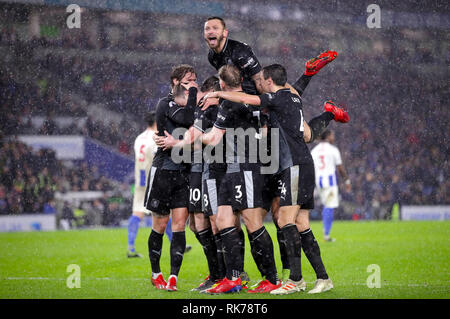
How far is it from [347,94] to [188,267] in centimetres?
2075

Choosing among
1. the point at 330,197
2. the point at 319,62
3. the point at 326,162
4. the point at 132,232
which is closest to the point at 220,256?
the point at 319,62

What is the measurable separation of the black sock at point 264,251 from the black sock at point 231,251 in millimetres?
177

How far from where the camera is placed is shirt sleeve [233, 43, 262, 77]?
20.9 feet

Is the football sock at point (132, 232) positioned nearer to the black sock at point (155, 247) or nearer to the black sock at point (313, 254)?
the black sock at point (155, 247)

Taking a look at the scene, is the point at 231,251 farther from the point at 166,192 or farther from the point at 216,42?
the point at 216,42

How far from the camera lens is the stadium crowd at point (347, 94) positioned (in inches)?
947

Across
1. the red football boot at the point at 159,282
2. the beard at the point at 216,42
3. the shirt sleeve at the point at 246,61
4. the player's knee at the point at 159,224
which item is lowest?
the red football boot at the point at 159,282

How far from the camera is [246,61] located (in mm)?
6367

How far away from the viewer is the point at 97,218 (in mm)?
19969

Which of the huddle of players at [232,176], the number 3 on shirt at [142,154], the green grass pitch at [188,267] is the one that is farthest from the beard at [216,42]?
the number 3 on shirt at [142,154]

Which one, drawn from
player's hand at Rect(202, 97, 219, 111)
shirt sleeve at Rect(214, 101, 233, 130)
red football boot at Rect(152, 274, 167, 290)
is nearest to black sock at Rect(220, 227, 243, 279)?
red football boot at Rect(152, 274, 167, 290)

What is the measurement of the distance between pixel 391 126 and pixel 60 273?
69.3 ft

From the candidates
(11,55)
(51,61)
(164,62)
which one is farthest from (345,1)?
(11,55)
